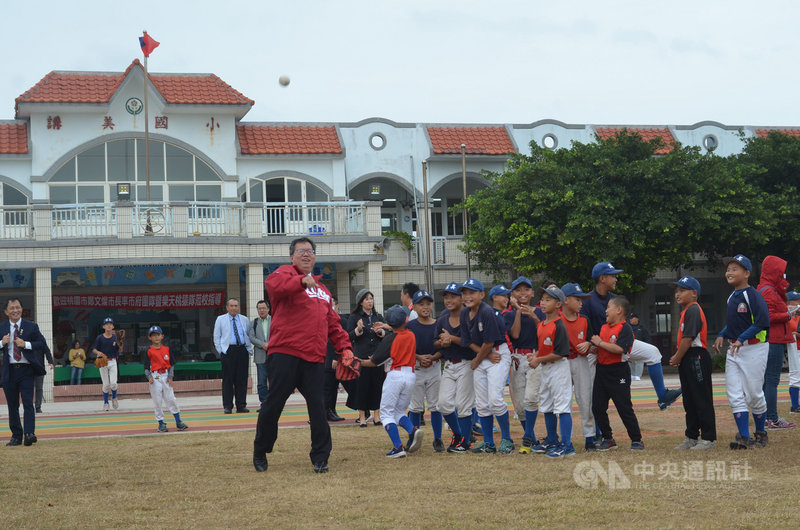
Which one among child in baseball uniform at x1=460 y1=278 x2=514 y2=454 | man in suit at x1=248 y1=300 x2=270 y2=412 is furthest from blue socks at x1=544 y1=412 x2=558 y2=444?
man in suit at x1=248 y1=300 x2=270 y2=412

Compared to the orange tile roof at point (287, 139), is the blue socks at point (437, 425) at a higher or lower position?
lower

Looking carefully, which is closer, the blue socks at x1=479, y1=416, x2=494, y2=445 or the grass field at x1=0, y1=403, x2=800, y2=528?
the grass field at x1=0, y1=403, x2=800, y2=528

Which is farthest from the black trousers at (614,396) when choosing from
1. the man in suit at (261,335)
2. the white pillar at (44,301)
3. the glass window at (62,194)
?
the glass window at (62,194)

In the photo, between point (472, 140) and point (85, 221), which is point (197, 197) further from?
point (472, 140)

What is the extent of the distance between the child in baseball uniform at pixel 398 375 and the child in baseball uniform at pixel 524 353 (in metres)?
1.11

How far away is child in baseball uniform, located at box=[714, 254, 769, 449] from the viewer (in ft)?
30.4

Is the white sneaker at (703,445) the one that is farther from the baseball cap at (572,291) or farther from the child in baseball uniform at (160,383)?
the child in baseball uniform at (160,383)

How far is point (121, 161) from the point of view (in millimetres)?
28312

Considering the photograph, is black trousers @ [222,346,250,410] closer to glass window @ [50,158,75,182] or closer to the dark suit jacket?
the dark suit jacket

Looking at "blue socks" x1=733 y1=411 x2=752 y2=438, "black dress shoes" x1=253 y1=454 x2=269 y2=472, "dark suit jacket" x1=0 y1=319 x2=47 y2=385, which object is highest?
"dark suit jacket" x1=0 y1=319 x2=47 y2=385

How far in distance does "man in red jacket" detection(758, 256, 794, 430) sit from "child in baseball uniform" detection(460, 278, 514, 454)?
3428mm

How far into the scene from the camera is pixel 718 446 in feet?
30.8

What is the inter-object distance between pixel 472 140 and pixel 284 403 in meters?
23.8

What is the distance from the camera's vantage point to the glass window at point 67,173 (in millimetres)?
28078
